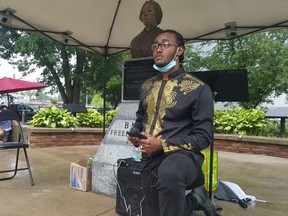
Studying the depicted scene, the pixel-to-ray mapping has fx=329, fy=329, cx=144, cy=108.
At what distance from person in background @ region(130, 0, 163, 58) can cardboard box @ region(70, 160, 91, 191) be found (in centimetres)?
175

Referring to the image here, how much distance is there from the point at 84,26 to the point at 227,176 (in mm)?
3992

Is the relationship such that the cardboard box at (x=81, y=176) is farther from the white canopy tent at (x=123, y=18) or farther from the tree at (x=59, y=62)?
the tree at (x=59, y=62)

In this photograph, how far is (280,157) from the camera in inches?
320

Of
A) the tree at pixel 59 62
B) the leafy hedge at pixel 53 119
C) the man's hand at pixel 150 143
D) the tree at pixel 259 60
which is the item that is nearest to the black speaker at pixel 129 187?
the man's hand at pixel 150 143

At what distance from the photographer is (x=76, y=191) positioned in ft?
15.0

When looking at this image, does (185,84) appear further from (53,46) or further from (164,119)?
(53,46)

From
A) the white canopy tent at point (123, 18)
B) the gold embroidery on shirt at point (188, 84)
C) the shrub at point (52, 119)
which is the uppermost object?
the white canopy tent at point (123, 18)

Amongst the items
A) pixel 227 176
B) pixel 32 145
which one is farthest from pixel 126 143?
pixel 32 145

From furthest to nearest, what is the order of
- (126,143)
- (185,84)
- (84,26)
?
(84,26) → (126,143) → (185,84)

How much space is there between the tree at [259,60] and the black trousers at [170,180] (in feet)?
32.5

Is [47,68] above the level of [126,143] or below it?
above

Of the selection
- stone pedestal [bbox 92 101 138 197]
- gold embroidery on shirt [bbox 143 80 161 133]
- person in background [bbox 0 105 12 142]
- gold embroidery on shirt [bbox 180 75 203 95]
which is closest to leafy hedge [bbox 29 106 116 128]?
person in background [bbox 0 105 12 142]

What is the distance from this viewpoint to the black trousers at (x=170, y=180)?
2.16 meters

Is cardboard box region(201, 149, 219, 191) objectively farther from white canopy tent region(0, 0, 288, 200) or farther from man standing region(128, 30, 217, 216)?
white canopy tent region(0, 0, 288, 200)
